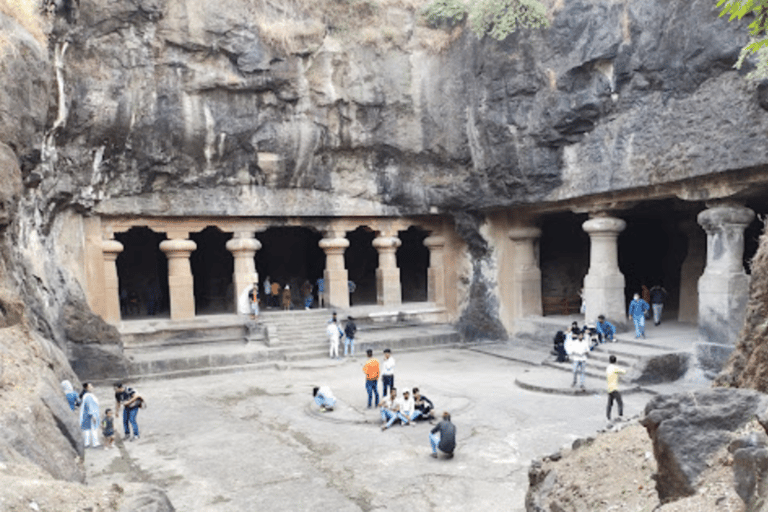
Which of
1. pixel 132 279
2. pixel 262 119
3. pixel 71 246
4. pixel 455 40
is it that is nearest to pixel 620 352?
pixel 455 40

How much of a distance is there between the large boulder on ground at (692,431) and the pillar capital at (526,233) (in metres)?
13.7

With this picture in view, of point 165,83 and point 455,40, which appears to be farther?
point 455,40

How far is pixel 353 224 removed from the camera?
1853 centimetres

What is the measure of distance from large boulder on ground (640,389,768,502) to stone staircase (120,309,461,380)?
466 inches

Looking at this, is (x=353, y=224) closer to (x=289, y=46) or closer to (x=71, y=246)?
(x=289, y=46)

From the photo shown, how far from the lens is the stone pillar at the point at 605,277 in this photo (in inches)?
587

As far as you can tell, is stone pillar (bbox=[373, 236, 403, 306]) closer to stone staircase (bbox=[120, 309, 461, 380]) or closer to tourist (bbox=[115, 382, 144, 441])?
stone staircase (bbox=[120, 309, 461, 380])

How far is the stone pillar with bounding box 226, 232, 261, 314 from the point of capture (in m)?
17.2

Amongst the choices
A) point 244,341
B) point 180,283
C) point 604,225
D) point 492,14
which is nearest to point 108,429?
point 244,341

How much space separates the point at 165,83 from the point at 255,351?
6.93 meters

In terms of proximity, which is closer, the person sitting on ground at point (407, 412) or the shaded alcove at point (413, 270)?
the person sitting on ground at point (407, 412)

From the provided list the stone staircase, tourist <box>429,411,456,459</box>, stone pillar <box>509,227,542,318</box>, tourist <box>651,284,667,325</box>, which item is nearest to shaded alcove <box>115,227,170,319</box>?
the stone staircase

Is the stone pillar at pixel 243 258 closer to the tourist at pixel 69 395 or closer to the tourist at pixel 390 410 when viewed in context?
the tourist at pixel 69 395

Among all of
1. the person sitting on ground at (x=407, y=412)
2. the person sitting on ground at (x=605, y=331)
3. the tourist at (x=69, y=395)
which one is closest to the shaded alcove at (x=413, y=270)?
the person sitting on ground at (x=605, y=331)
